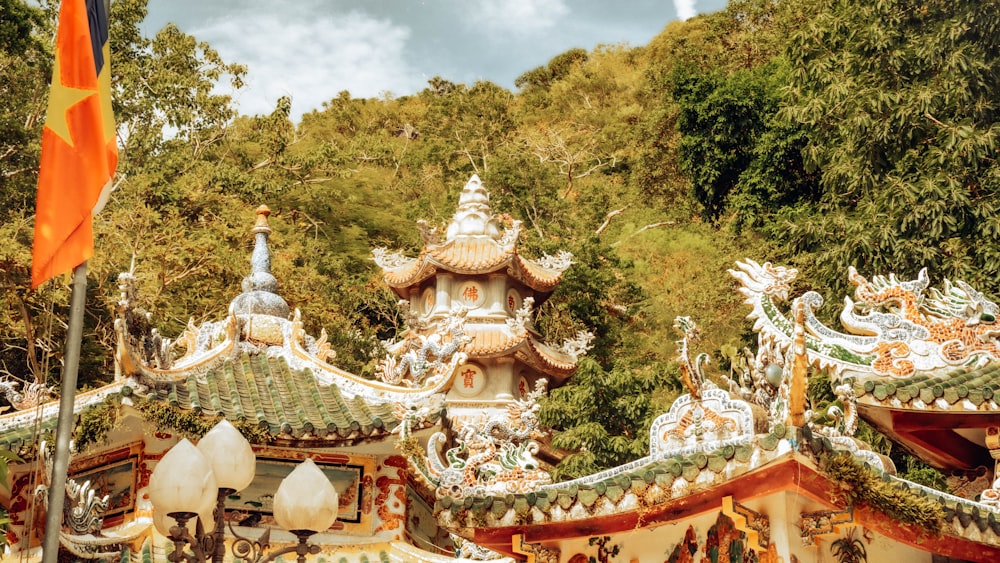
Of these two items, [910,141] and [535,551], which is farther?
[910,141]

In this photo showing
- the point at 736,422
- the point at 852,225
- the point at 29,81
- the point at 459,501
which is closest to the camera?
the point at 736,422

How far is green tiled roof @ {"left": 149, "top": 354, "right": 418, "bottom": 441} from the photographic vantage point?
10.3 m

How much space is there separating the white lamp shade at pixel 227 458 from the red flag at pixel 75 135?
4.20ft

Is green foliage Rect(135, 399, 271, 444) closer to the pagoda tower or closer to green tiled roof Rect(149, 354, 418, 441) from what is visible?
green tiled roof Rect(149, 354, 418, 441)

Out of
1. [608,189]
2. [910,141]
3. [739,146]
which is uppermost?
[608,189]

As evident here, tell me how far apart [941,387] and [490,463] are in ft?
11.0

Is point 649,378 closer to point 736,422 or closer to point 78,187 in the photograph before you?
point 736,422

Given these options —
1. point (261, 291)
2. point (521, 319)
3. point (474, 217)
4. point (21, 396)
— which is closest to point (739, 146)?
point (474, 217)

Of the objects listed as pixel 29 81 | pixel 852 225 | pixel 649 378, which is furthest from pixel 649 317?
pixel 29 81

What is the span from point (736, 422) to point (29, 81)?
17548 mm

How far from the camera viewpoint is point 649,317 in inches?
1067

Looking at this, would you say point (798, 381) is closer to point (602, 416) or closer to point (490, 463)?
point (490, 463)

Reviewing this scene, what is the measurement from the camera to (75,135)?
6.20m

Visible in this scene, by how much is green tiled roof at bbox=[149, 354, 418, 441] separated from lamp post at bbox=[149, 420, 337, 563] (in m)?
4.53
